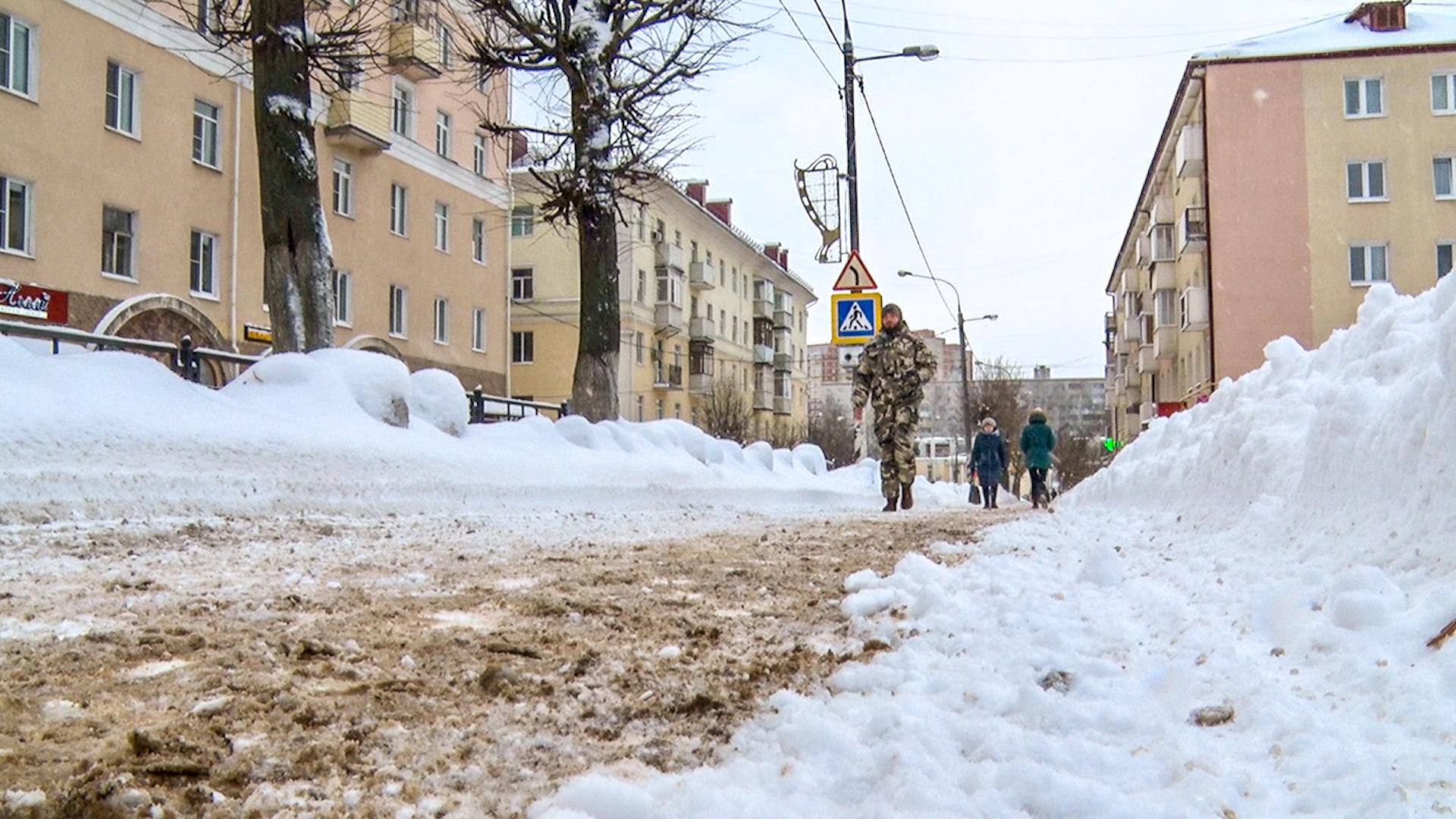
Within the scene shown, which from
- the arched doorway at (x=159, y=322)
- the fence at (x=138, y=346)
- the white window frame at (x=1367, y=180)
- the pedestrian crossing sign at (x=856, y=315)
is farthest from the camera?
the white window frame at (x=1367, y=180)

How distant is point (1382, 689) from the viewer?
7.18 feet

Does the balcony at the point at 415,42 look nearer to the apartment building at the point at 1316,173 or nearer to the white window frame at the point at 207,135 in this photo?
the white window frame at the point at 207,135

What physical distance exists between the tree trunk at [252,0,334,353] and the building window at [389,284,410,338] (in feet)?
55.0

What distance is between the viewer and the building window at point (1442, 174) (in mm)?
31719

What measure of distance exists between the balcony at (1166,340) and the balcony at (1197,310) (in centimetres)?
464

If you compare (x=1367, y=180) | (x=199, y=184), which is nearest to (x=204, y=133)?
(x=199, y=184)

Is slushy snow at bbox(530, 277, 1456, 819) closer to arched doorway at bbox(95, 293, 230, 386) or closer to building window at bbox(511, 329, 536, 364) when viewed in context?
arched doorway at bbox(95, 293, 230, 386)

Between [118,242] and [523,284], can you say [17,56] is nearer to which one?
[118,242]

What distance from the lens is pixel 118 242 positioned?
752 inches

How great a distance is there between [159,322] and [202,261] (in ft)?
6.51

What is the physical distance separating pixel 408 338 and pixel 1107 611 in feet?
86.9

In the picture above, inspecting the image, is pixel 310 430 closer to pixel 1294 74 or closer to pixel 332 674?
pixel 332 674

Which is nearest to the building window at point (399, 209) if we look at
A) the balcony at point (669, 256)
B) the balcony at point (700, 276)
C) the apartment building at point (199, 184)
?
the apartment building at point (199, 184)

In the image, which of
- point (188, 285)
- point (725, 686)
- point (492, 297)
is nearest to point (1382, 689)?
point (725, 686)
